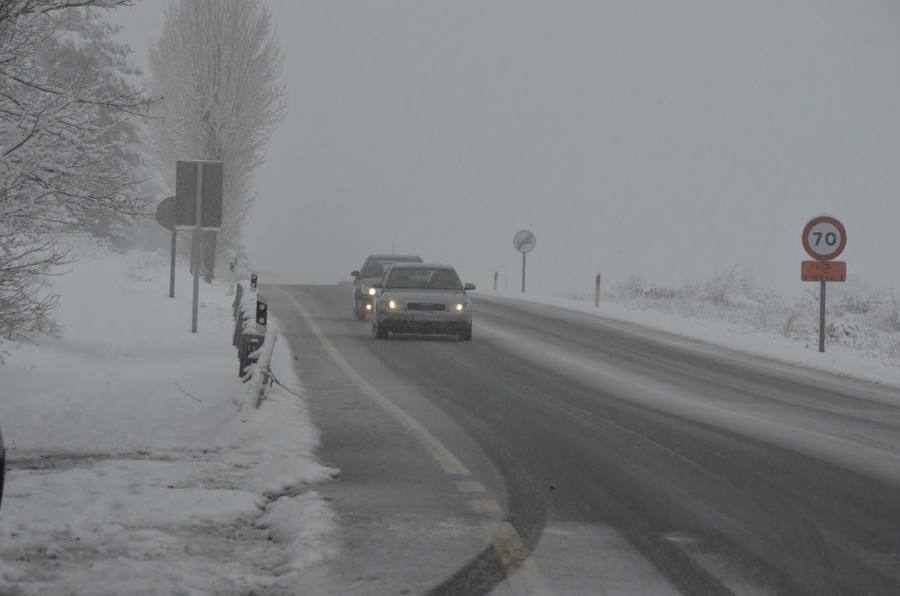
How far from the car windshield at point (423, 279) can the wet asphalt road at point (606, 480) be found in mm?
4699

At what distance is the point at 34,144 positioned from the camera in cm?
998

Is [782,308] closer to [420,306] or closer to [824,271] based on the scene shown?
[824,271]

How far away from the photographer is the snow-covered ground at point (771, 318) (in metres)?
19.9

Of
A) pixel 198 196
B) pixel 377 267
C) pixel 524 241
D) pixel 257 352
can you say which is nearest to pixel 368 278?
pixel 377 267

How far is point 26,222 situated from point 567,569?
7270mm

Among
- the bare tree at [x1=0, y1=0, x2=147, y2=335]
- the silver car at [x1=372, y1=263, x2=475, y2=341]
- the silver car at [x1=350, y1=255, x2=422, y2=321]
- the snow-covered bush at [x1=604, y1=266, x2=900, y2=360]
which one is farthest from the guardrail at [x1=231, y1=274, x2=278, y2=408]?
the snow-covered bush at [x1=604, y1=266, x2=900, y2=360]

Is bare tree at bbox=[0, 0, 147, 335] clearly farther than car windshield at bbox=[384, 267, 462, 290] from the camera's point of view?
No

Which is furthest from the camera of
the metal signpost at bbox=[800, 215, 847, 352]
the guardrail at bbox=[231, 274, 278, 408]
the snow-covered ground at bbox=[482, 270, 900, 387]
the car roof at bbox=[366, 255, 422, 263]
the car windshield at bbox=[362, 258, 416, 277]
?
the car roof at bbox=[366, 255, 422, 263]

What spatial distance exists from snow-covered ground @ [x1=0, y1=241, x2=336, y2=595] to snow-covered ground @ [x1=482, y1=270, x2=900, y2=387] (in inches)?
362

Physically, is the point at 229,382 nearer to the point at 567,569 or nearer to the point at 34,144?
the point at 34,144

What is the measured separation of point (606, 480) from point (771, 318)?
23.5 meters

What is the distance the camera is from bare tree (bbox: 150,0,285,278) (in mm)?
39625

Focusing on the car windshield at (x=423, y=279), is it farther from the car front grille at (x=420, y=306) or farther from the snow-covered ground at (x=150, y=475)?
the snow-covered ground at (x=150, y=475)

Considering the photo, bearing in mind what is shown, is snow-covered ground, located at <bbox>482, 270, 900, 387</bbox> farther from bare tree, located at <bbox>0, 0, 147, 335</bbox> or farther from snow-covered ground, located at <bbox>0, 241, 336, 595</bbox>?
bare tree, located at <bbox>0, 0, 147, 335</bbox>
